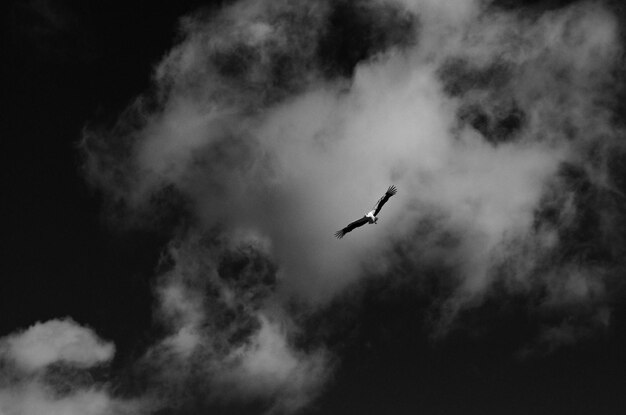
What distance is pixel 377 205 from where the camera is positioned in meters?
44.0

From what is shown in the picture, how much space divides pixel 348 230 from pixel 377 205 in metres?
3.40

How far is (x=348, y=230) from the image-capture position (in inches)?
1783
